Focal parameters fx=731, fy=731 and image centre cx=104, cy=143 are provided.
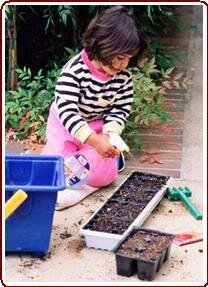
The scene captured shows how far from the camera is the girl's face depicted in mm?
2885

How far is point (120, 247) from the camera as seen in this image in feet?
8.21

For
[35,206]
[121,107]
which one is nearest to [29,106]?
[121,107]

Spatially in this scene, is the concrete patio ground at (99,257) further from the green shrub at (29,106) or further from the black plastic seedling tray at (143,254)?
the green shrub at (29,106)

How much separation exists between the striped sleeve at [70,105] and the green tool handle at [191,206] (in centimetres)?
47

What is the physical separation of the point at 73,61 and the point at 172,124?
1060 millimetres

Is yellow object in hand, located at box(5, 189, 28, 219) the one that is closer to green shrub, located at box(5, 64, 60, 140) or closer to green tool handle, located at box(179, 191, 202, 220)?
green tool handle, located at box(179, 191, 202, 220)

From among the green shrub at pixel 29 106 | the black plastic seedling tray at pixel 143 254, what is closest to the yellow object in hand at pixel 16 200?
the black plastic seedling tray at pixel 143 254

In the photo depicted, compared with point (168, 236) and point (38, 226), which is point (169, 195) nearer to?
point (168, 236)

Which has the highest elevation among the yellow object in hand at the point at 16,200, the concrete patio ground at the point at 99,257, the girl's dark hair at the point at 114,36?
the girl's dark hair at the point at 114,36

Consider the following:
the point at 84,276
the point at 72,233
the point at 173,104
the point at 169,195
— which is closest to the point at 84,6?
the point at 173,104

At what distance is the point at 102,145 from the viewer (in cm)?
290

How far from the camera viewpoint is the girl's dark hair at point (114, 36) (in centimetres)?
282

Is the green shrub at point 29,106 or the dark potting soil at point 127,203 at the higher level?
the green shrub at point 29,106

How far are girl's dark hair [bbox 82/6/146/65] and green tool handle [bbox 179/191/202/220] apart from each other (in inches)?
24.3
